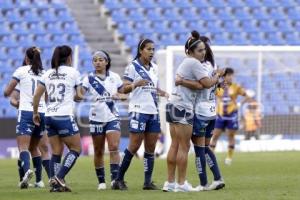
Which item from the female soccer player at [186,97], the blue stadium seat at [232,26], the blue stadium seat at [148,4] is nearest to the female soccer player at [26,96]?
the female soccer player at [186,97]

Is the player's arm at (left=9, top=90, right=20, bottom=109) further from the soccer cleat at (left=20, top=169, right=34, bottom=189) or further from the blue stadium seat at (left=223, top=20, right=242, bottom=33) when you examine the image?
the blue stadium seat at (left=223, top=20, right=242, bottom=33)

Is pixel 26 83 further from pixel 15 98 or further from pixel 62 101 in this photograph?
pixel 62 101

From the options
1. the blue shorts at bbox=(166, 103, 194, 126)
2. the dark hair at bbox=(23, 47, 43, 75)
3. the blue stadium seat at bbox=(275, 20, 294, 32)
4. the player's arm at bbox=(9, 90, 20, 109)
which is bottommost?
the blue shorts at bbox=(166, 103, 194, 126)

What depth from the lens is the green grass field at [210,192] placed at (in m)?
12.7

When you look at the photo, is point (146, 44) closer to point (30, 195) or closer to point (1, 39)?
point (30, 195)

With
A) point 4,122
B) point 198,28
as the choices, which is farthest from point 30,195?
point 198,28

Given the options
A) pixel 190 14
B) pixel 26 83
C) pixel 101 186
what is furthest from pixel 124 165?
pixel 190 14

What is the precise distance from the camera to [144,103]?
1432 centimetres

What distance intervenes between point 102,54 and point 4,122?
14719 millimetres

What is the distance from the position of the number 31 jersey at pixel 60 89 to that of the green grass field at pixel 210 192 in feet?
4.05

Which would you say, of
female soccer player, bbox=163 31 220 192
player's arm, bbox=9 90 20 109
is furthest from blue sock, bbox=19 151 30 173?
female soccer player, bbox=163 31 220 192

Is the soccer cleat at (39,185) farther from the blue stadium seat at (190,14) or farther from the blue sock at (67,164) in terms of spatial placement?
the blue stadium seat at (190,14)

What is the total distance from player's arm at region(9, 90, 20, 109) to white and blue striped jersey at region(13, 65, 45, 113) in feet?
0.69

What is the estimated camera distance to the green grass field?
12.7 metres
